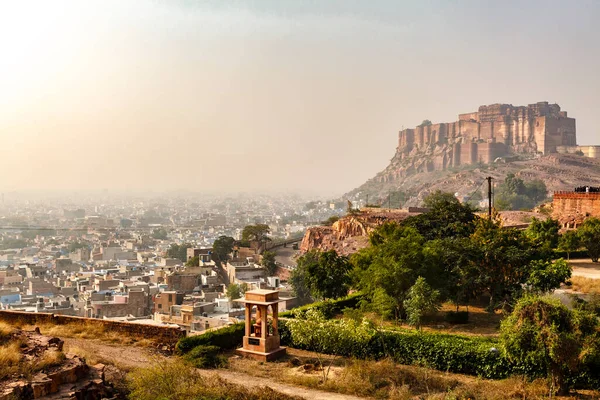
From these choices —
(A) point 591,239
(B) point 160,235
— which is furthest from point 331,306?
(B) point 160,235

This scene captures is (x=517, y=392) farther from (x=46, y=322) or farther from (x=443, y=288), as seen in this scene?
(x=46, y=322)

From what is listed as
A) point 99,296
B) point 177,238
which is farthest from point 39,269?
point 177,238

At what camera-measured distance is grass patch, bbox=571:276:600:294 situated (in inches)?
725

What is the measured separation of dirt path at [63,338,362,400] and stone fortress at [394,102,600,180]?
111351mm

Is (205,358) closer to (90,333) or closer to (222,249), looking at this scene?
(90,333)

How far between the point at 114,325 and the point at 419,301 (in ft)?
26.0

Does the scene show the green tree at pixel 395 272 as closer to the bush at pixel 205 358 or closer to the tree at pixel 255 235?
the bush at pixel 205 358

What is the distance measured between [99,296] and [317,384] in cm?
3992

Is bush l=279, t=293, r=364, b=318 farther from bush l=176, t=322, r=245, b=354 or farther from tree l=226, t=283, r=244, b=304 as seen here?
tree l=226, t=283, r=244, b=304

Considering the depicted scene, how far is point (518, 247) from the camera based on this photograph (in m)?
18.4

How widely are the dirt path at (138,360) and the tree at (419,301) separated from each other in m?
4.71

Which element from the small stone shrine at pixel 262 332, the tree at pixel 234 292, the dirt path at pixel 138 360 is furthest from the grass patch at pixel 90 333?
the tree at pixel 234 292

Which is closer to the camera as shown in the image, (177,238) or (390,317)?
(390,317)

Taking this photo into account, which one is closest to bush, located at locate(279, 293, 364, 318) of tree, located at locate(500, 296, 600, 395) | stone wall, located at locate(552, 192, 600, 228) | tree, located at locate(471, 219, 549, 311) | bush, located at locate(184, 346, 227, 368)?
bush, located at locate(184, 346, 227, 368)
